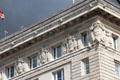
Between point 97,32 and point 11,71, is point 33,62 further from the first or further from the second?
point 97,32

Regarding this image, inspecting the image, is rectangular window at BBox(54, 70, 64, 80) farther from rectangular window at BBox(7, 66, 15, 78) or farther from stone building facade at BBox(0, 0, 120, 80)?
rectangular window at BBox(7, 66, 15, 78)

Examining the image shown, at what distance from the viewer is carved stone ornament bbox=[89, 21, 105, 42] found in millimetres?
56219

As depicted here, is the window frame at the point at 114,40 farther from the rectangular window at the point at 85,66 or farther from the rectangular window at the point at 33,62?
the rectangular window at the point at 33,62

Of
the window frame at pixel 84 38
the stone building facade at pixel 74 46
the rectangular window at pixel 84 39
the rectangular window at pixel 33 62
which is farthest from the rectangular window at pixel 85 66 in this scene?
the rectangular window at pixel 33 62

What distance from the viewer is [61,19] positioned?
59.8m

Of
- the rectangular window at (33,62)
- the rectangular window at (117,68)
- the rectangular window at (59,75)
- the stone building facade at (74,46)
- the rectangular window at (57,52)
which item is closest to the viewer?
the stone building facade at (74,46)

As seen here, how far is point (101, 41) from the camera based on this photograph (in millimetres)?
56250

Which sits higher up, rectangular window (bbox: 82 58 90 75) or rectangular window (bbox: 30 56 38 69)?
rectangular window (bbox: 30 56 38 69)

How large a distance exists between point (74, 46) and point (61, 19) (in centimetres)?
383

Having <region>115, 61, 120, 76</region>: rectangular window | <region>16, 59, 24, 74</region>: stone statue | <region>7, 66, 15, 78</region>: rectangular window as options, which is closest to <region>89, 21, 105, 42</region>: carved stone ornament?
<region>115, 61, 120, 76</region>: rectangular window

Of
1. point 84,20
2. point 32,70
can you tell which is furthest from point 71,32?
point 32,70

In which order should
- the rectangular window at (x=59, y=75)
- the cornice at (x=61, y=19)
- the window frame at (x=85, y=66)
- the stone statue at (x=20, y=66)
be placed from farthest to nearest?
the stone statue at (x=20, y=66), the rectangular window at (x=59, y=75), the cornice at (x=61, y=19), the window frame at (x=85, y=66)

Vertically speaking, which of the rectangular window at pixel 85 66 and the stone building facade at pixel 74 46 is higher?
the stone building facade at pixel 74 46

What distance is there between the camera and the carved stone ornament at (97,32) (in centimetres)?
5622
